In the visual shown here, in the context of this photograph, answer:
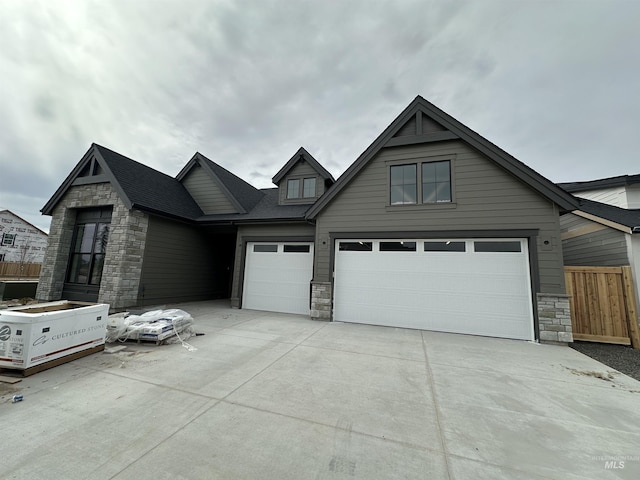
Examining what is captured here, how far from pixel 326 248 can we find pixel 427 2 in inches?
322

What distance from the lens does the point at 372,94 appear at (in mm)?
10594

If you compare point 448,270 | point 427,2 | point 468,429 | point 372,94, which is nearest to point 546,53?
point 427,2

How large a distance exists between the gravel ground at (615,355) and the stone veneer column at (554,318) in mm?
470

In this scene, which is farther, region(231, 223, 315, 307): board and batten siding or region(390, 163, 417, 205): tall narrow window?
region(231, 223, 315, 307): board and batten siding

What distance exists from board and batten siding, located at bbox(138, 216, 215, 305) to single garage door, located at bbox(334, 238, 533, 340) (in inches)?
283

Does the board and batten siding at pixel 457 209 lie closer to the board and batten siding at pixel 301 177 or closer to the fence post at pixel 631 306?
the fence post at pixel 631 306

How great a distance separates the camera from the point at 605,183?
10.4 metres

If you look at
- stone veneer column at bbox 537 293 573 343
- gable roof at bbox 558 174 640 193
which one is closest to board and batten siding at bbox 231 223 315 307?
stone veneer column at bbox 537 293 573 343

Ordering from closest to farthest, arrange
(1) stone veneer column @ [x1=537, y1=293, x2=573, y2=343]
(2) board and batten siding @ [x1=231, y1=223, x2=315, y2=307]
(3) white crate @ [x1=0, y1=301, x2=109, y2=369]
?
(3) white crate @ [x1=0, y1=301, x2=109, y2=369]
(1) stone veneer column @ [x1=537, y1=293, x2=573, y2=343]
(2) board and batten siding @ [x1=231, y1=223, x2=315, y2=307]

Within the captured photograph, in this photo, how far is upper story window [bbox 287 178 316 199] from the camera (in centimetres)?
1148

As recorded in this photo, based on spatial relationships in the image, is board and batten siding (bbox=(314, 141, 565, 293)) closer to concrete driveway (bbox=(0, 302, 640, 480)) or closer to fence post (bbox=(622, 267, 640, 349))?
fence post (bbox=(622, 267, 640, 349))

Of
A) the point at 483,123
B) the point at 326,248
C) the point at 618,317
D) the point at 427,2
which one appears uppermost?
the point at 427,2

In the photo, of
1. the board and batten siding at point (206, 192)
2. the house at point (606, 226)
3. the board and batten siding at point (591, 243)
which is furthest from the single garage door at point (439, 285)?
the board and batten siding at point (206, 192)

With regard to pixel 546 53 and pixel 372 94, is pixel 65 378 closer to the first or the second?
pixel 372 94
